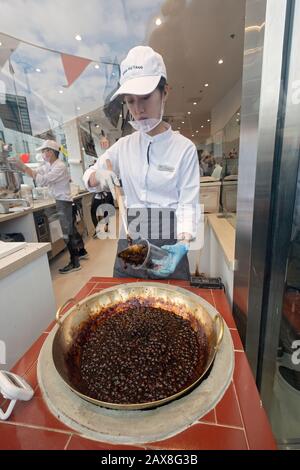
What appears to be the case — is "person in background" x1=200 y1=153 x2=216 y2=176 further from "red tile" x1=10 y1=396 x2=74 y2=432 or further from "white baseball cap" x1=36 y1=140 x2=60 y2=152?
"red tile" x1=10 y1=396 x2=74 y2=432

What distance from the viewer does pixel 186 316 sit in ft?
2.61

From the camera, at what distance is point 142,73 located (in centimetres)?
92

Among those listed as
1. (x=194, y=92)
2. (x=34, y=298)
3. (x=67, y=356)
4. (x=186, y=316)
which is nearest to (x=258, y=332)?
(x=186, y=316)

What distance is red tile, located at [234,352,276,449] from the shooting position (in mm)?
426

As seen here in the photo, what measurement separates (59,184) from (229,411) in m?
3.10

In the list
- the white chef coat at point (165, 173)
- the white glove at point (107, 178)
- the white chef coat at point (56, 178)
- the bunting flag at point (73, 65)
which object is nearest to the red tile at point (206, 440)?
the white chef coat at point (165, 173)

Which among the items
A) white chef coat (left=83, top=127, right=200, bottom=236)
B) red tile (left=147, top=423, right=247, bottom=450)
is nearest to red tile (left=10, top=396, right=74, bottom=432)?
red tile (left=147, top=423, right=247, bottom=450)

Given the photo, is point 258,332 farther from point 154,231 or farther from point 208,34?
point 208,34

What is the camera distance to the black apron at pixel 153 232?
112 centimetres

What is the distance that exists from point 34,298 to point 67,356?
2.36 ft

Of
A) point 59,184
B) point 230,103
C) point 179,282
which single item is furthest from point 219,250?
point 59,184

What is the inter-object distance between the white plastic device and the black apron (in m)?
0.66

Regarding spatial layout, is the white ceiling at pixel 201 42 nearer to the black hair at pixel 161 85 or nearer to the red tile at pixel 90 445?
the black hair at pixel 161 85

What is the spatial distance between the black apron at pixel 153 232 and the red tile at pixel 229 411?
24.7 inches
